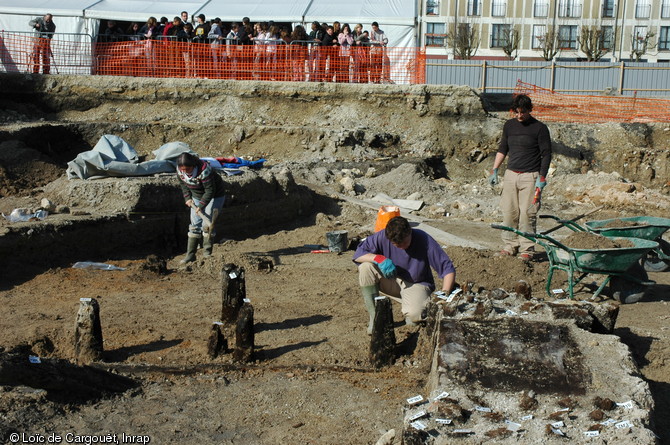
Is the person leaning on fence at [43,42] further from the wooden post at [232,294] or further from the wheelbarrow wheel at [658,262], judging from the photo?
the wheelbarrow wheel at [658,262]

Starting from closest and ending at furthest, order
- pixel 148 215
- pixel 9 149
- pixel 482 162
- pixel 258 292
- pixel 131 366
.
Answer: pixel 131 366 → pixel 258 292 → pixel 148 215 → pixel 9 149 → pixel 482 162

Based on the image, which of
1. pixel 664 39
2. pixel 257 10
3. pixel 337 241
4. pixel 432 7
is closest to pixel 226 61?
pixel 257 10

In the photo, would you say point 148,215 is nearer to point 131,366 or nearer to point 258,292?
point 258,292

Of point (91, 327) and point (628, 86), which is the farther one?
point (628, 86)

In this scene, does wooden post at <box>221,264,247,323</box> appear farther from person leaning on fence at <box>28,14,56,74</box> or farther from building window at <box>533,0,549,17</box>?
building window at <box>533,0,549,17</box>

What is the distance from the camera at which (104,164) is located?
11.3 meters

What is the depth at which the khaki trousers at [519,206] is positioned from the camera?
367 inches

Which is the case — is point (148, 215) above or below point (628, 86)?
below

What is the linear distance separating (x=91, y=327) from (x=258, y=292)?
8.20 feet

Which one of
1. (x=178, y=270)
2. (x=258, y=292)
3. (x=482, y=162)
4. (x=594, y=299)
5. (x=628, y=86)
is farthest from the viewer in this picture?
(x=628, y=86)

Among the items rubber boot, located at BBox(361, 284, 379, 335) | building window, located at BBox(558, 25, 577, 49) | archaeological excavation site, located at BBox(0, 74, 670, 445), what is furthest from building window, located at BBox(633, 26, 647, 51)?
rubber boot, located at BBox(361, 284, 379, 335)

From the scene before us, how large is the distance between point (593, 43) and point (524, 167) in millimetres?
40463

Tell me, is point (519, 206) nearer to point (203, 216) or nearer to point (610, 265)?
point (610, 265)

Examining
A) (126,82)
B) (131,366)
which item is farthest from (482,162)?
(131,366)
